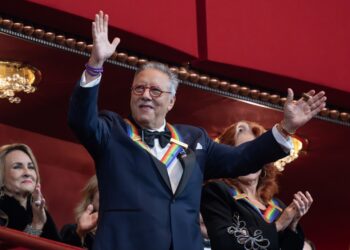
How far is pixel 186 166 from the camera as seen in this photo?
119 inches

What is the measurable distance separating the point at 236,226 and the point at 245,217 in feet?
0.17

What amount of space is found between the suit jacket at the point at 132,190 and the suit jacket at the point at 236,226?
0.49 m

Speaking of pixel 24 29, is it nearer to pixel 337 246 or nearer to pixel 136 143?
pixel 136 143

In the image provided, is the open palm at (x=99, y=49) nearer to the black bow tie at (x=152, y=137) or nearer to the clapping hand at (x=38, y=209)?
the black bow tie at (x=152, y=137)

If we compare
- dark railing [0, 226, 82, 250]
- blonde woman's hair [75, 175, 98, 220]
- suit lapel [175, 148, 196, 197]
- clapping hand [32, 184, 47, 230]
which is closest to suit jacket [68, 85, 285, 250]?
suit lapel [175, 148, 196, 197]

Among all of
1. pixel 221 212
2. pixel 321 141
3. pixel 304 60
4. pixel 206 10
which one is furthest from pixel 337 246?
pixel 221 212

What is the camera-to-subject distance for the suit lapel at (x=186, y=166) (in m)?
2.98

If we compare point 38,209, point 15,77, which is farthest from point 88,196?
point 15,77

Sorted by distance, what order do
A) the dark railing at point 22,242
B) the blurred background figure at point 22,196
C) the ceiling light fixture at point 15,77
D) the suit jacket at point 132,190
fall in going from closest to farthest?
the suit jacket at point 132,190
the dark railing at point 22,242
the blurred background figure at point 22,196
the ceiling light fixture at point 15,77

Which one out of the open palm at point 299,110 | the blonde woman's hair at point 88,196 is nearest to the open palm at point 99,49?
the open palm at point 299,110

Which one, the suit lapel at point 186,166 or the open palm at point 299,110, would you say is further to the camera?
the open palm at point 299,110

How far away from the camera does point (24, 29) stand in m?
3.91

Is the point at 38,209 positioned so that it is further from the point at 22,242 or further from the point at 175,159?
the point at 175,159

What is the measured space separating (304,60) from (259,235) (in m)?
1.23
